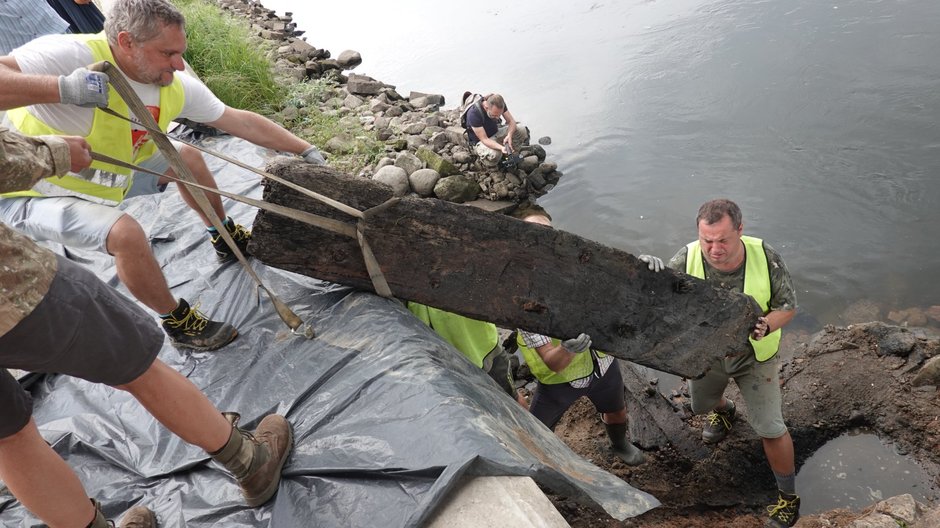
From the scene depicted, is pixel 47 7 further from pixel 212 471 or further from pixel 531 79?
pixel 531 79

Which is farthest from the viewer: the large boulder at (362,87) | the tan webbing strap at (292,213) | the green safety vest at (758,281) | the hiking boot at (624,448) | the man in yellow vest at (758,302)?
the large boulder at (362,87)

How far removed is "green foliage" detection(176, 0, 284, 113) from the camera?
7.21 m

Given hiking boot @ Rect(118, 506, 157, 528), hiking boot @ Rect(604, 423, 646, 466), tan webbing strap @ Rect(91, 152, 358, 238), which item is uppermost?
tan webbing strap @ Rect(91, 152, 358, 238)

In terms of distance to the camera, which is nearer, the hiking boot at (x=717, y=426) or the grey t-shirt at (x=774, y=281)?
the grey t-shirt at (x=774, y=281)

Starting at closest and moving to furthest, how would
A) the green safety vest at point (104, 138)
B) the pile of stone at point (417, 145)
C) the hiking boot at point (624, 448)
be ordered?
the green safety vest at point (104, 138) → the hiking boot at point (624, 448) → the pile of stone at point (417, 145)

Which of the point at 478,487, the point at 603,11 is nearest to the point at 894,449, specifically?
the point at 478,487

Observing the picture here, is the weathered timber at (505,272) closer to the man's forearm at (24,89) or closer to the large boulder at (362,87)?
the man's forearm at (24,89)

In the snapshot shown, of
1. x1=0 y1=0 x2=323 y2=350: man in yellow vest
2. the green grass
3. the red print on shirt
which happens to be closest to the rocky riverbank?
x1=0 y1=0 x2=323 y2=350: man in yellow vest

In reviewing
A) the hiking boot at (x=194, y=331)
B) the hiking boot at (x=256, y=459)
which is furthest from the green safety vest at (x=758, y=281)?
the hiking boot at (x=194, y=331)

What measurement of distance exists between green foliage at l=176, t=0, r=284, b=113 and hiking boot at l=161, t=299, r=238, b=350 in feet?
17.0

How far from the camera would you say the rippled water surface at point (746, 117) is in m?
6.81

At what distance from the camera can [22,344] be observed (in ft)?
5.01

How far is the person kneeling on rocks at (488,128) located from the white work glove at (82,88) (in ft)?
21.6

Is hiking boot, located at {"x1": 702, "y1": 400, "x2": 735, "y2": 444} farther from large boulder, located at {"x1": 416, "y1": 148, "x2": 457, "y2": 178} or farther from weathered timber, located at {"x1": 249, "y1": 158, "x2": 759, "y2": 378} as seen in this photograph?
large boulder, located at {"x1": 416, "y1": 148, "x2": 457, "y2": 178}
